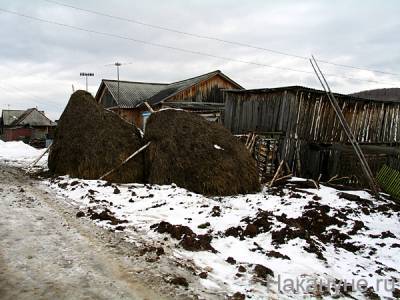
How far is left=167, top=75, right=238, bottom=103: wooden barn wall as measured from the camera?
2607cm

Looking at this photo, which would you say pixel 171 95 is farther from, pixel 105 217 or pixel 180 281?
pixel 180 281

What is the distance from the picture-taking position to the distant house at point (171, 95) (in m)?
25.3

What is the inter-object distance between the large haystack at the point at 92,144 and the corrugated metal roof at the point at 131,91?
15.7m

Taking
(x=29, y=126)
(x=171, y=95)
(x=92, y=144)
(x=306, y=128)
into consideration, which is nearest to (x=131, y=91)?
(x=171, y=95)

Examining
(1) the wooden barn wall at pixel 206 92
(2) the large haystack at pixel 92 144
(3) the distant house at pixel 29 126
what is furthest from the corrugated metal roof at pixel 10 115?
(2) the large haystack at pixel 92 144

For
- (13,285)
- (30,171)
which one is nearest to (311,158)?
(30,171)

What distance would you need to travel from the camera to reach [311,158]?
14.1 m

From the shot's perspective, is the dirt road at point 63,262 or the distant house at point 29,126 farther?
the distant house at point 29,126

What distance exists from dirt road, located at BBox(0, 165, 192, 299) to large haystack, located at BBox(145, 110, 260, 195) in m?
3.62

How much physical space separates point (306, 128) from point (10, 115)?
52449mm

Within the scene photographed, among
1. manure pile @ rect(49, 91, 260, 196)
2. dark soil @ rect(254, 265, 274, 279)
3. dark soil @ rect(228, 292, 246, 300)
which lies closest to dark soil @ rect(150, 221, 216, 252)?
dark soil @ rect(254, 265, 274, 279)

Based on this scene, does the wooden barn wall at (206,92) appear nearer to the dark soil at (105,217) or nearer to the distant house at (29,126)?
the dark soil at (105,217)

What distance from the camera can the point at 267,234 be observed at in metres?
6.48

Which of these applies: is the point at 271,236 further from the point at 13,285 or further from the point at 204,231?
the point at 13,285
